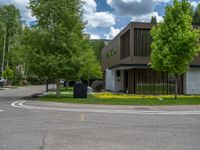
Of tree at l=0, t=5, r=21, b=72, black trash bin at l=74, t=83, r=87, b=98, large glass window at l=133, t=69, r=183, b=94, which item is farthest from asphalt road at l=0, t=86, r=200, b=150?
tree at l=0, t=5, r=21, b=72

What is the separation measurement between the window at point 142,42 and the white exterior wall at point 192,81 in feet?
15.8

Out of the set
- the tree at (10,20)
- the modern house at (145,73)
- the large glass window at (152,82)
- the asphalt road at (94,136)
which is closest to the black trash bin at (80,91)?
the modern house at (145,73)

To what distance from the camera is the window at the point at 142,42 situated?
126 feet

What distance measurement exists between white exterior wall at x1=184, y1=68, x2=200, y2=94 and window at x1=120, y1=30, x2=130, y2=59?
655cm

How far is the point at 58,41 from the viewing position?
30.9 m

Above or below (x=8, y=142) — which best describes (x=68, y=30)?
above

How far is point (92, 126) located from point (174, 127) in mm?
2886

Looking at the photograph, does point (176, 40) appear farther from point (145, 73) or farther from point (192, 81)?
point (192, 81)

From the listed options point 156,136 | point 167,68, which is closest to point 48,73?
point 167,68

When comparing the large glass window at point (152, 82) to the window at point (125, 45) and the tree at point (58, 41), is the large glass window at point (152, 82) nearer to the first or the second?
the window at point (125, 45)

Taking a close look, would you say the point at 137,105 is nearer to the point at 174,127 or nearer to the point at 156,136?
the point at 174,127

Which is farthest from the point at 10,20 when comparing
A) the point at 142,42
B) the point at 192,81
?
the point at 192,81

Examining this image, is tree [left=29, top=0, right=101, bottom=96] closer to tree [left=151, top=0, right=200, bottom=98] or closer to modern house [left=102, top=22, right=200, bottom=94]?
tree [left=151, top=0, right=200, bottom=98]

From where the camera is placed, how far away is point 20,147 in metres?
9.29
